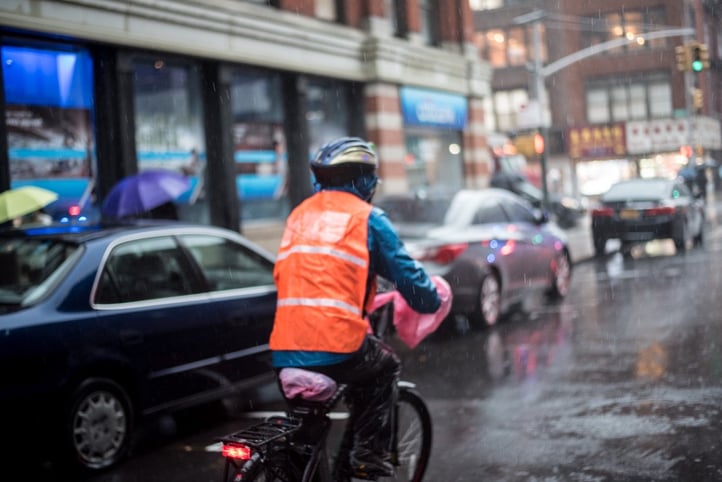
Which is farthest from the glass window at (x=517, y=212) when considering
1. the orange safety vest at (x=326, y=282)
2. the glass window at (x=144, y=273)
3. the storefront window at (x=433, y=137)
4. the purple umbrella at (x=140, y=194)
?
the storefront window at (x=433, y=137)

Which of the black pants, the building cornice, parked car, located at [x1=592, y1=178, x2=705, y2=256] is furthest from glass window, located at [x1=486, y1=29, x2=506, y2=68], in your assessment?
the black pants

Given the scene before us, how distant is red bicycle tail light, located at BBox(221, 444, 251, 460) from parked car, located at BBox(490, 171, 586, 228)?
2801 centimetres

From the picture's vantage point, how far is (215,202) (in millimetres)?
16469

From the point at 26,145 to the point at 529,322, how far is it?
7.71m

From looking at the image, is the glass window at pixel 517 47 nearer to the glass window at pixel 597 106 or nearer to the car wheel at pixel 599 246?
the glass window at pixel 597 106

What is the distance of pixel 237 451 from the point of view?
10.2ft

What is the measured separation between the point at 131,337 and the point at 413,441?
2.34 meters

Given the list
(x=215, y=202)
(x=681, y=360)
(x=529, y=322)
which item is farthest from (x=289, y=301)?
(x=215, y=202)

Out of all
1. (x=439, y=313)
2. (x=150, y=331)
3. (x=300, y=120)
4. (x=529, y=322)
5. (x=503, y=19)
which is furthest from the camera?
(x=503, y=19)

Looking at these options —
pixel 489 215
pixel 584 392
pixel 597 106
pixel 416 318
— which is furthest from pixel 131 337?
pixel 597 106

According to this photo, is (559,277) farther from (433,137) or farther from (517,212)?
(433,137)

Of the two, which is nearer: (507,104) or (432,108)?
(432,108)

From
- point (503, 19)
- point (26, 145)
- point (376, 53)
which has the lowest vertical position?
point (26, 145)

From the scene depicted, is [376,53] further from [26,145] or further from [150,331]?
[150,331]
